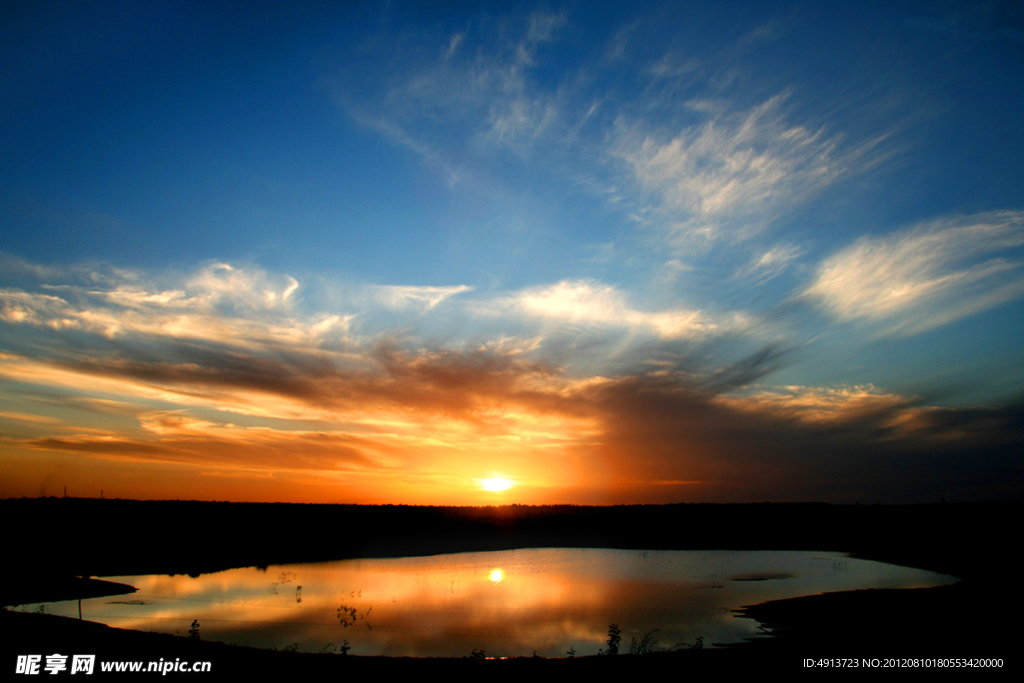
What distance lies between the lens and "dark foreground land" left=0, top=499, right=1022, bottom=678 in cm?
1566

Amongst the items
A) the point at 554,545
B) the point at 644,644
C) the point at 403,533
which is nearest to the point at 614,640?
the point at 644,644

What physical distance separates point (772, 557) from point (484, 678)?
49992 millimetres

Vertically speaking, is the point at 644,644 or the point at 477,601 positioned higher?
the point at 644,644

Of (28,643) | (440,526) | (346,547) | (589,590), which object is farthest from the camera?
(440,526)

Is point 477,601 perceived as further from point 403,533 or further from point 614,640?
point 403,533

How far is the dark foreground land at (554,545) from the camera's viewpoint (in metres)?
15.7

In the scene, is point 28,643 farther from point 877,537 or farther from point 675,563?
point 877,537

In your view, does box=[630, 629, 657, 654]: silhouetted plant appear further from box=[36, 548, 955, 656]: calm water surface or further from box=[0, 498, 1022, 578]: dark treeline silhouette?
box=[0, 498, 1022, 578]: dark treeline silhouette

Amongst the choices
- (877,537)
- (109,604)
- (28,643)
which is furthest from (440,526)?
(28,643)

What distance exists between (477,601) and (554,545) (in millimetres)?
39914

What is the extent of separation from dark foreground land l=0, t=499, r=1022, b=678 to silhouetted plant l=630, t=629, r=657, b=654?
3.39m

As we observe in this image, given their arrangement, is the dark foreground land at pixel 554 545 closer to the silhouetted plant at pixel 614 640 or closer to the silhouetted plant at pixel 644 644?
the silhouetted plant at pixel 644 644

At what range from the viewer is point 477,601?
31266 millimetres

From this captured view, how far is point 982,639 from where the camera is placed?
59.2 ft
